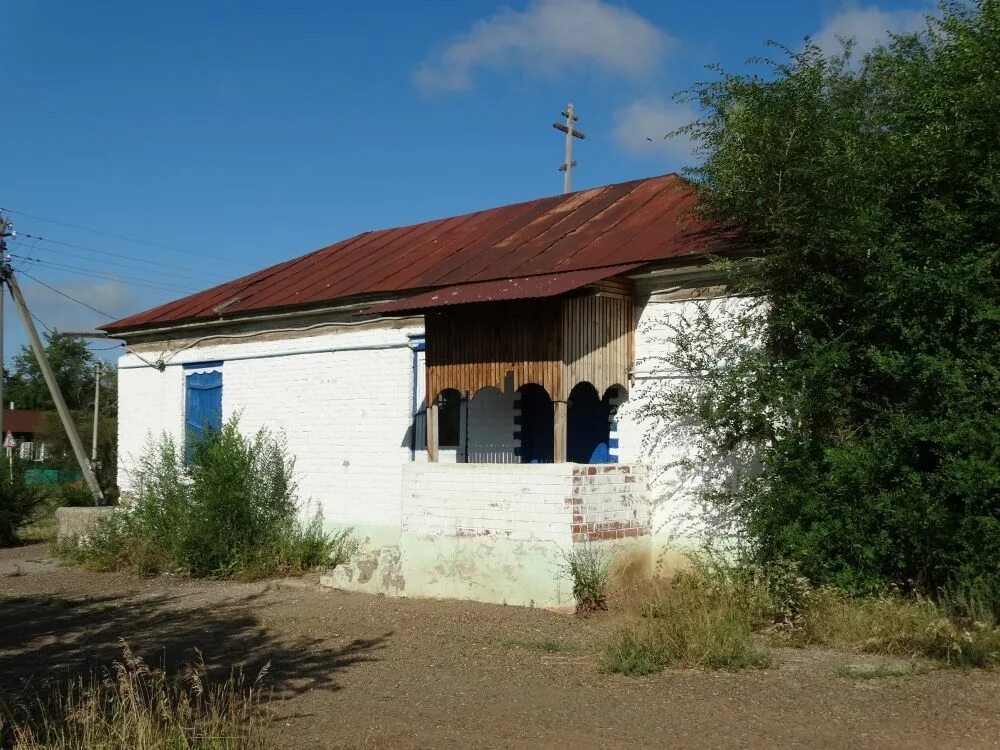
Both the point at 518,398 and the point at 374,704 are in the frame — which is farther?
the point at 518,398

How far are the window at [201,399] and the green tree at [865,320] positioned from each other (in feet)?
25.2

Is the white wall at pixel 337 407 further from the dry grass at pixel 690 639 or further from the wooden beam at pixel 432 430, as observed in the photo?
the dry grass at pixel 690 639

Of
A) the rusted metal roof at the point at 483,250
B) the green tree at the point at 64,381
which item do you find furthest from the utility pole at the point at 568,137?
the green tree at the point at 64,381

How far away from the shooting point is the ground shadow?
736cm

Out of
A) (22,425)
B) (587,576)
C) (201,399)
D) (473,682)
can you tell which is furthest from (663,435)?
(22,425)

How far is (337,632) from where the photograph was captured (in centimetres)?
863

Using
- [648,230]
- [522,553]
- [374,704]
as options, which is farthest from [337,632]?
[648,230]

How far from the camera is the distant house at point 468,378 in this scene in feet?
31.7

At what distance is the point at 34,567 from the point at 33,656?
20.7 ft

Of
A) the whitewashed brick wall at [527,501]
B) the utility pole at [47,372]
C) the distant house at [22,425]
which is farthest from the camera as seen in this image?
the distant house at [22,425]

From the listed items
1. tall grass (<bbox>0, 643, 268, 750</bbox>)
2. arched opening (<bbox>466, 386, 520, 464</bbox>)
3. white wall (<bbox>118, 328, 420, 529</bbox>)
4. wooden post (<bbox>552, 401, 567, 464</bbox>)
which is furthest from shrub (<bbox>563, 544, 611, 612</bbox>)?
white wall (<bbox>118, 328, 420, 529</bbox>)

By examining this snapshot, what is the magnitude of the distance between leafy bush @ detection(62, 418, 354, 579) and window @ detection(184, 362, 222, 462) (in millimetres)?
772

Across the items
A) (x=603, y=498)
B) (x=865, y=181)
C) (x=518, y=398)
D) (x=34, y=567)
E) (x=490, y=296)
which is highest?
(x=865, y=181)

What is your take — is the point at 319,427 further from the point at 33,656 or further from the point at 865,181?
the point at 865,181
